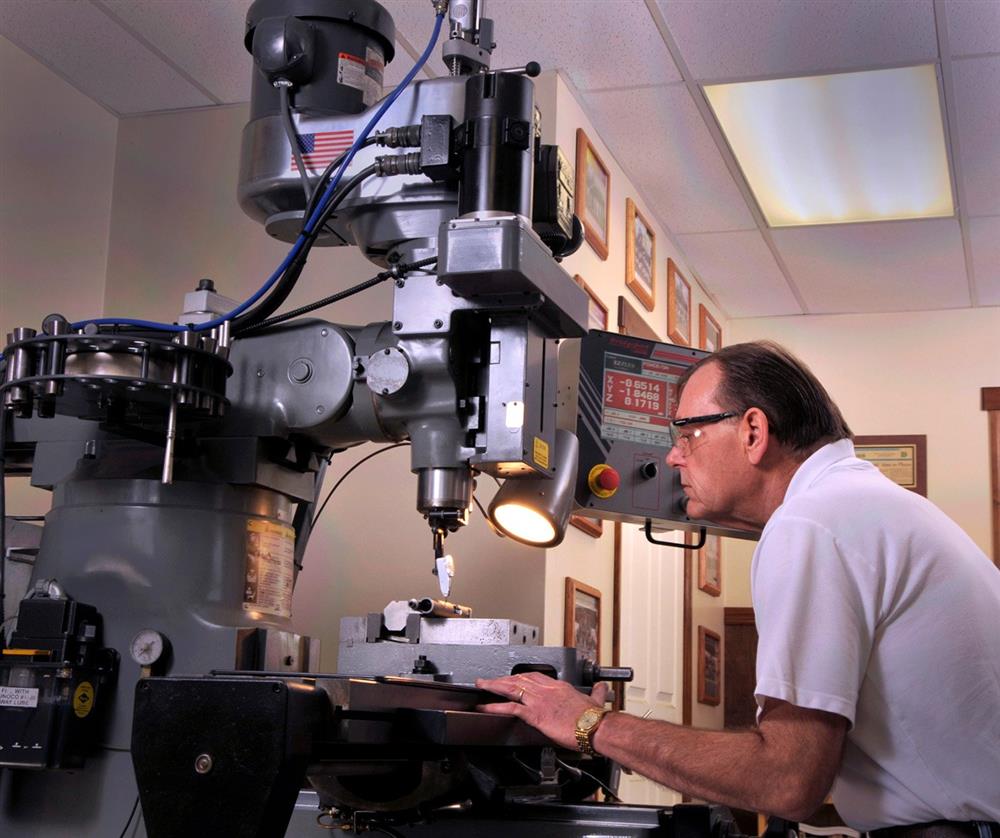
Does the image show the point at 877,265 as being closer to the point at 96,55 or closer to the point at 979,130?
the point at 979,130

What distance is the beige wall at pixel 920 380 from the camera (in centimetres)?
521

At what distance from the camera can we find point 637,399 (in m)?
2.88

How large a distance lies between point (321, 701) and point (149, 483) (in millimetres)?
732

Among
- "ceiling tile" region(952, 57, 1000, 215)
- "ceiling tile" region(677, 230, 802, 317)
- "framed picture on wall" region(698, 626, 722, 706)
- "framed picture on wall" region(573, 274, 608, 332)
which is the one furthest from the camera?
"framed picture on wall" region(698, 626, 722, 706)

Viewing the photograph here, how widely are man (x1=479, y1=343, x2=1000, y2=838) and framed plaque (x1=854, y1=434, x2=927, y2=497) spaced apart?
3.83 meters

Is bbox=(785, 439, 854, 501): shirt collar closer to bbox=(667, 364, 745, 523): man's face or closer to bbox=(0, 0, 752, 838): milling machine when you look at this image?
bbox=(667, 364, 745, 523): man's face

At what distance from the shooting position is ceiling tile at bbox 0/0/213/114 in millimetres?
3158

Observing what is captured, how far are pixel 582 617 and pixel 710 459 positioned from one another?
177cm

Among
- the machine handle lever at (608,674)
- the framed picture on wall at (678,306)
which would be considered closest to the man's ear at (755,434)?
the machine handle lever at (608,674)

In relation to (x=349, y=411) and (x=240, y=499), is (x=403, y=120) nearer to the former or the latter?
(x=349, y=411)

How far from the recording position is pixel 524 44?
3.26 m

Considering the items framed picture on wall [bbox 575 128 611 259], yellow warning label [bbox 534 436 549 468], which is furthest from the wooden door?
yellow warning label [bbox 534 436 549 468]

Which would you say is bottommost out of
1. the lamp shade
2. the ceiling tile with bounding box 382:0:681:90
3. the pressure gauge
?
the pressure gauge

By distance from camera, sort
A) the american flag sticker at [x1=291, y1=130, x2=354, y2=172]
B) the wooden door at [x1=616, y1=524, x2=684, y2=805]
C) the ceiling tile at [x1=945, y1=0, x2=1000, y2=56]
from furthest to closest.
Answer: the wooden door at [x1=616, y1=524, x2=684, y2=805] → the ceiling tile at [x1=945, y1=0, x2=1000, y2=56] → the american flag sticker at [x1=291, y1=130, x2=354, y2=172]
